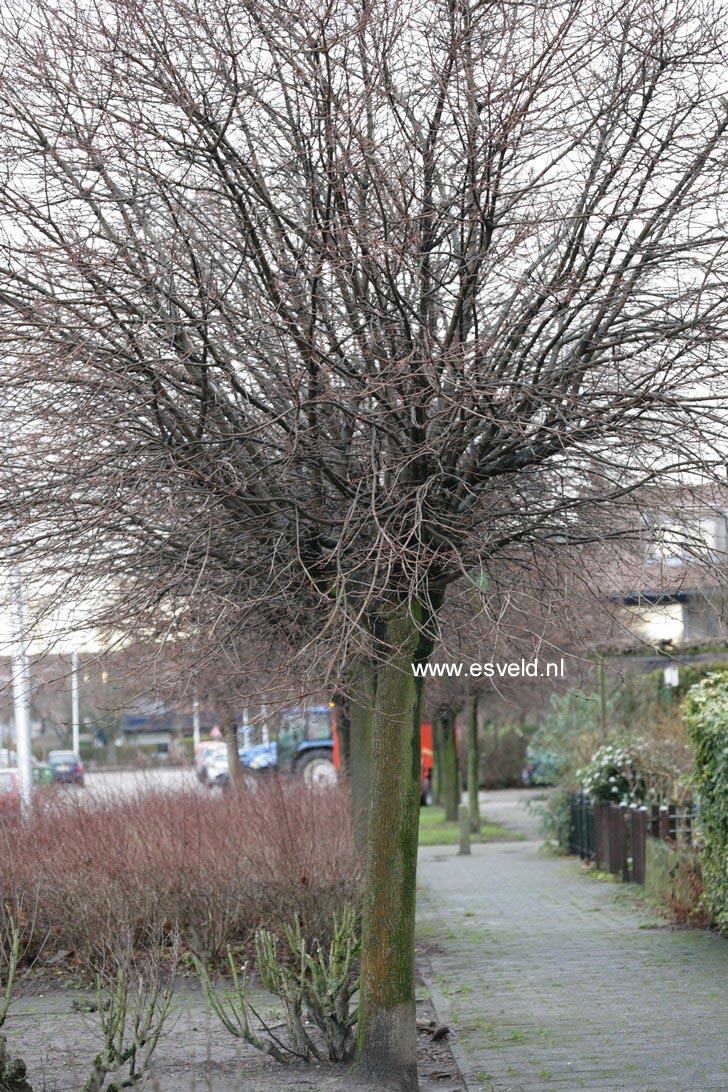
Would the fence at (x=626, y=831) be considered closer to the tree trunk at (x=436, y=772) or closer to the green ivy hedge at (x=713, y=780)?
the green ivy hedge at (x=713, y=780)

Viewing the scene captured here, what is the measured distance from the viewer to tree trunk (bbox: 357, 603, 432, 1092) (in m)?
6.53

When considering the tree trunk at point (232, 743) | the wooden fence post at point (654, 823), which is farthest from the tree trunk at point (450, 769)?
the wooden fence post at point (654, 823)

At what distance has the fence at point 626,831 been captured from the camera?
13875mm

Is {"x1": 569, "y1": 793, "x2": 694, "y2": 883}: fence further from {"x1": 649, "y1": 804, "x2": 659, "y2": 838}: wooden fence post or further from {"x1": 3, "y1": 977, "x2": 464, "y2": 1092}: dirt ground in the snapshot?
{"x1": 3, "y1": 977, "x2": 464, "y2": 1092}: dirt ground

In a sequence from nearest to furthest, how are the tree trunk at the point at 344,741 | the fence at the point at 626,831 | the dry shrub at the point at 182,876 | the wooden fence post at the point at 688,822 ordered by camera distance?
the dry shrub at the point at 182,876 → the wooden fence post at the point at 688,822 → the fence at the point at 626,831 → the tree trunk at the point at 344,741

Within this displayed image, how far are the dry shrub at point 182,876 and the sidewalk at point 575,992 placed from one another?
3.92 feet

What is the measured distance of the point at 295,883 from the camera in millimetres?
9773

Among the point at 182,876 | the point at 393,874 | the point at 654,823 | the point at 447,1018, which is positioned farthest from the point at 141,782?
the point at 393,874

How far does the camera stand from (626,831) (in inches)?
619

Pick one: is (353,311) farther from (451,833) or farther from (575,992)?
(451,833)

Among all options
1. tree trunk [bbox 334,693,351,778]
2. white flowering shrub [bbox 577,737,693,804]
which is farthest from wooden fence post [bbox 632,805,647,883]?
tree trunk [bbox 334,693,351,778]

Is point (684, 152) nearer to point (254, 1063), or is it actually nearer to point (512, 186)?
point (512, 186)

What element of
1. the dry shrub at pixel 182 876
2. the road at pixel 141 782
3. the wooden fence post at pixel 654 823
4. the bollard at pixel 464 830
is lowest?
the bollard at pixel 464 830

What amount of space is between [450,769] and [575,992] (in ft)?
55.6
